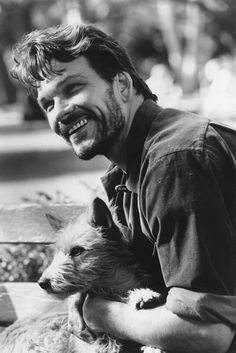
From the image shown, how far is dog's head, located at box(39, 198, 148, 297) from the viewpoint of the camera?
8.49 feet

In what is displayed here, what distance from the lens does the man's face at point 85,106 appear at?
250cm

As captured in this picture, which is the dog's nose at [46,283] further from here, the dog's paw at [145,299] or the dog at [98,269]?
the dog's paw at [145,299]

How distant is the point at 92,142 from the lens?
2523 mm

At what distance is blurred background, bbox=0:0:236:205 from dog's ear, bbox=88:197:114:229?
329 inches

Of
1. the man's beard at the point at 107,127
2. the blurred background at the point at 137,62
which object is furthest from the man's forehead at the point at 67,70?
the blurred background at the point at 137,62

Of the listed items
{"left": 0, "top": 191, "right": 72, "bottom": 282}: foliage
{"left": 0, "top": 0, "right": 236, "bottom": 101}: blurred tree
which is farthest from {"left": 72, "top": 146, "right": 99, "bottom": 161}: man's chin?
{"left": 0, "top": 0, "right": 236, "bottom": 101}: blurred tree

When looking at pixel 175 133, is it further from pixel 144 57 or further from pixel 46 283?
pixel 144 57

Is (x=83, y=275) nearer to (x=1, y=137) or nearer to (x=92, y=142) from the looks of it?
(x=92, y=142)

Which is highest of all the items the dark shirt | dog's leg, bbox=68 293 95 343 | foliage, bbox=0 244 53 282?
the dark shirt

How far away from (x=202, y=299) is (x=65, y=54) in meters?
1.00

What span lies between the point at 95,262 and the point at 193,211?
0.56 m

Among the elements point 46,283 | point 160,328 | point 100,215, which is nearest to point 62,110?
point 100,215

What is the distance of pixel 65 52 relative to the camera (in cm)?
250

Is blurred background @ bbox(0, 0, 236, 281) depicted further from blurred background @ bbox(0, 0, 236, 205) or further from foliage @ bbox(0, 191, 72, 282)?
foliage @ bbox(0, 191, 72, 282)
